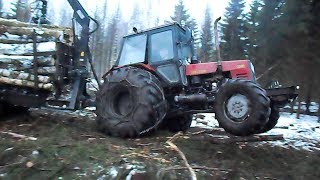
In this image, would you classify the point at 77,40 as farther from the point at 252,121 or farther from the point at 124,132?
the point at 252,121

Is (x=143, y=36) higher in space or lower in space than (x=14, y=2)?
lower

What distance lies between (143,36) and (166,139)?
2.64m

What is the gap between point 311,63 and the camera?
2209mm

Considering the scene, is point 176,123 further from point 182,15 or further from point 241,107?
point 182,15

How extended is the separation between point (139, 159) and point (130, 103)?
7.73 ft

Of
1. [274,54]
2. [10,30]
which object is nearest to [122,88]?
[10,30]

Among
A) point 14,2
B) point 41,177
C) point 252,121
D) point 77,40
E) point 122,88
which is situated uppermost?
point 14,2

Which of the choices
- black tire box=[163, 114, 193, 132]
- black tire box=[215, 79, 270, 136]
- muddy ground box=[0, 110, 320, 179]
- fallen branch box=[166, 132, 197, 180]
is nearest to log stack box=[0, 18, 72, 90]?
muddy ground box=[0, 110, 320, 179]

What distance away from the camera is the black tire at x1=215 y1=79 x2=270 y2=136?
18.4 feet

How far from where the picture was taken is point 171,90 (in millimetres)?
7555

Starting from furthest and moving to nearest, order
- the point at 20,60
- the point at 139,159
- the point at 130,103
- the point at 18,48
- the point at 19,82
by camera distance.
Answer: the point at 18,48 → the point at 20,60 → the point at 19,82 → the point at 130,103 → the point at 139,159

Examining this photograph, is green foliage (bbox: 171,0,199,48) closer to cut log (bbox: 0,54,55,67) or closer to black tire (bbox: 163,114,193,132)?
black tire (bbox: 163,114,193,132)

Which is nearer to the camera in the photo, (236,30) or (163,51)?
(163,51)

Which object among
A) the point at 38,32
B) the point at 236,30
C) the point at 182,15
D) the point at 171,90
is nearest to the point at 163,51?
the point at 171,90
